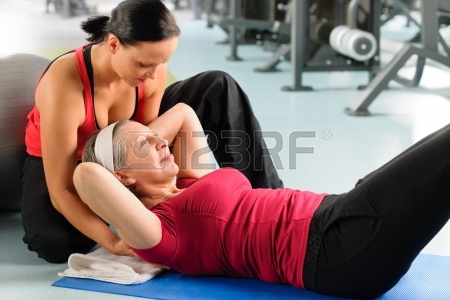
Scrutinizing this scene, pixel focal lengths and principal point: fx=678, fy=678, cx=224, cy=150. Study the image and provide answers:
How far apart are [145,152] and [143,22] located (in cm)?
37

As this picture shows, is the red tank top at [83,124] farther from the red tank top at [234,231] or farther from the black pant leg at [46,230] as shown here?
the red tank top at [234,231]

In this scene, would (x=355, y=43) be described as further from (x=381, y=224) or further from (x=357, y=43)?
(x=381, y=224)

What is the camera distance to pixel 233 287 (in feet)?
6.61

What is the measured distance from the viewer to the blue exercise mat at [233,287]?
6.41 feet

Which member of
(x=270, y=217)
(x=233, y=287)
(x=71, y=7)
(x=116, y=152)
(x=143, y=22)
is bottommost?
(x=71, y=7)

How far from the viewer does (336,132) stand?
389 centimetres

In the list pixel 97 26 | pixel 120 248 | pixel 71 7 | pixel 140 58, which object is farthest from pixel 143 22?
pixel 71 7

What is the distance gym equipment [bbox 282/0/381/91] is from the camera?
187 inches

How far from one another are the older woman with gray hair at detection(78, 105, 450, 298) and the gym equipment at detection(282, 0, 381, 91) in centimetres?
294

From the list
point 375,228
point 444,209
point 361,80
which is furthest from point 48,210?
point 361,80

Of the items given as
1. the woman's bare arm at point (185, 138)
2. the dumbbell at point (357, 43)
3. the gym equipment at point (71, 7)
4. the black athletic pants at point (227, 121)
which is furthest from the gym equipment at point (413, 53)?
the gym equipment at point (71, 7)

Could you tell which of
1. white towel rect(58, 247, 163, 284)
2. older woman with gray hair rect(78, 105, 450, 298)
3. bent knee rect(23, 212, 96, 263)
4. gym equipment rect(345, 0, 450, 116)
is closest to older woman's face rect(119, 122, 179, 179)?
older woman with gray hair rect(78, 105, 450, 298)

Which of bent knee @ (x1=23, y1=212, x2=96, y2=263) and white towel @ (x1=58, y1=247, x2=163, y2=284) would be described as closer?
white towel @ (x1=58, y1=247, x2=163, y2=284)

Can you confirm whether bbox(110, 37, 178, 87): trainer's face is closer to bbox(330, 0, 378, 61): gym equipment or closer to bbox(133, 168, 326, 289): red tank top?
bbox(133, 168, 326, 289): red tank top
